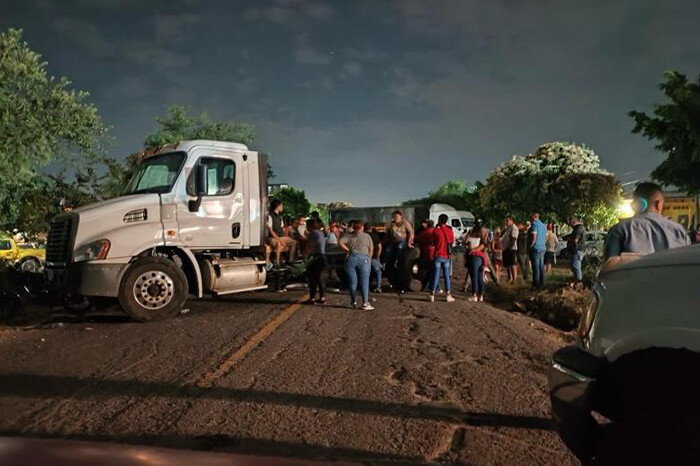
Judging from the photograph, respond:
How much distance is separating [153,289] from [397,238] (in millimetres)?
7318

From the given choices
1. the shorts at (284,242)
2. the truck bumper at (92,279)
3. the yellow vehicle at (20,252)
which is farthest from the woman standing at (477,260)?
the yellow vehicle at (20,252)

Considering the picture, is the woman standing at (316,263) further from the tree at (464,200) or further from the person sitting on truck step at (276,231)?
the tree at (464,200)

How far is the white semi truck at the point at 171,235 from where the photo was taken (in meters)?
9.43

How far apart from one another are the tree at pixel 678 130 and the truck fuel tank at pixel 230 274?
59.8 ft

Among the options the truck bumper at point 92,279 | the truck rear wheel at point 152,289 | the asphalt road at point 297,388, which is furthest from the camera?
the truck rear wheel at point 152,289

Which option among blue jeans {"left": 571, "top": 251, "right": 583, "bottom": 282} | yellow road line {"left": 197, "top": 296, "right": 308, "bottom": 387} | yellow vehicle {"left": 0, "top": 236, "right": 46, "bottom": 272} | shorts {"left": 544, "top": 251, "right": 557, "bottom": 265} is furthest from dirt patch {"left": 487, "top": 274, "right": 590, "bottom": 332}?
yellow vehicle {"left": 0, "top": 236, "right": 46, "bottom": 272}

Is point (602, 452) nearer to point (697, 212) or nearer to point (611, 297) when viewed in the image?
point (611, 297)

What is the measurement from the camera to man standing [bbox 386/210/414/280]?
49.8ft

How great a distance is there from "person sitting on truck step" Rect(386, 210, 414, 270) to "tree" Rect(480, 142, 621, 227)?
1096 inches

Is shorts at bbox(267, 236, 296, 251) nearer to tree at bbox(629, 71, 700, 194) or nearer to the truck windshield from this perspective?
the truck windshield

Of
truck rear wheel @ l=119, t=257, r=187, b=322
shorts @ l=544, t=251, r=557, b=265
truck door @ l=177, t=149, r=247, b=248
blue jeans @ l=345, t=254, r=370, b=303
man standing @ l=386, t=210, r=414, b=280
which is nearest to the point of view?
truck rear wheel @ l=119, t=257, r=187, b=322

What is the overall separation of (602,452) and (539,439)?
1.45 meters

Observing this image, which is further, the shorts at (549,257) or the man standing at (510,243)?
the shorts at (549,257)

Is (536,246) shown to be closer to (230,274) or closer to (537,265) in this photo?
(537,265)
